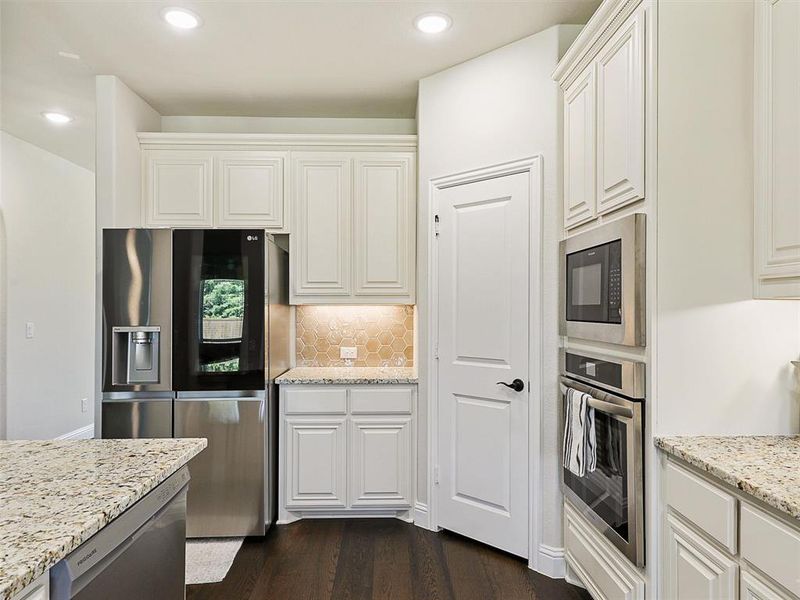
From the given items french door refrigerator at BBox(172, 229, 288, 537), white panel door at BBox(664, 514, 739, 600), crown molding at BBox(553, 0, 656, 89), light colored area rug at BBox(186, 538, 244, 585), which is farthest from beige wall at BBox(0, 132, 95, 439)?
white panel door at BBox(664, 514, 739, 600)

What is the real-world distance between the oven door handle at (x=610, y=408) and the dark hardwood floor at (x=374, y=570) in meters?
1.01

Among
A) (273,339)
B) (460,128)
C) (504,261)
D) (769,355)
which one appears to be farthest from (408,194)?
(769,355)

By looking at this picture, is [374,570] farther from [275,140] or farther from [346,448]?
[275,140]

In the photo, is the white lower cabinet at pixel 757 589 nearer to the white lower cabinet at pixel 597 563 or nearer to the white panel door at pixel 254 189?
the white lower cabinet at pixel 597 563

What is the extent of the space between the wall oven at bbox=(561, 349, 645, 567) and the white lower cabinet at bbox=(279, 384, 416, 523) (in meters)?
1.25

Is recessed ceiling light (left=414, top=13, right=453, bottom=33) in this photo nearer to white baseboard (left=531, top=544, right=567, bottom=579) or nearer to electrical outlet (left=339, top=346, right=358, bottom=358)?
electrical outlet (left=339, top=346, right=358, bottom=358)

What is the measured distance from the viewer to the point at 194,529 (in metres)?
2.96

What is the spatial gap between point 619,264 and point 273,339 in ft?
6.76

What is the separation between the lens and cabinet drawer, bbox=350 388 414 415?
321 centimetres

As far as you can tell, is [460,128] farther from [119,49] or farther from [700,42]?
[119,49]

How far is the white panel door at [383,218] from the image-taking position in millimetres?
3449

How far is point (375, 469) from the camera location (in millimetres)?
3211

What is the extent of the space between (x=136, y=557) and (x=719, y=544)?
156 cm

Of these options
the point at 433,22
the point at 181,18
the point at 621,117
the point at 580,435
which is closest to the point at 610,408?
the point at 580,435
